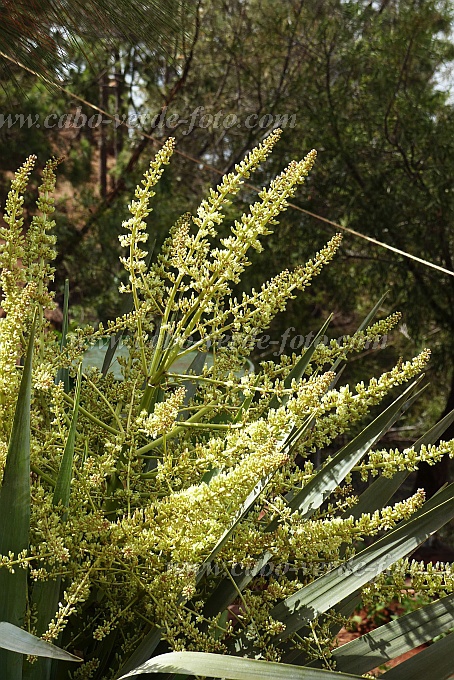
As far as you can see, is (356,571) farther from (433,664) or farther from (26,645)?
(26,645)

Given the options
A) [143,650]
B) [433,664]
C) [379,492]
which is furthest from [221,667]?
[379,492]

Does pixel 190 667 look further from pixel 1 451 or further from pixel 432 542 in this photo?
pixel 432 542

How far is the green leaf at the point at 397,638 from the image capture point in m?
0.78

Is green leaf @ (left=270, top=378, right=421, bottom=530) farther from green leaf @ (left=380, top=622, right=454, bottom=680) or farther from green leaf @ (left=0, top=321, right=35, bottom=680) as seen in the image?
green leaf @ (left=0, top=321, right=35, bottom=680)

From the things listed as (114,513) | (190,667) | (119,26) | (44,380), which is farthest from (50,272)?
(119,26)

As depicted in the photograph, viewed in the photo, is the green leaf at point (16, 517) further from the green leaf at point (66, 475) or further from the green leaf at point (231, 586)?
the green leaf at point (231, 586)

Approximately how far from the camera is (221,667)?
2.04 ft

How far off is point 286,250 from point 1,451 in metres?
4.79

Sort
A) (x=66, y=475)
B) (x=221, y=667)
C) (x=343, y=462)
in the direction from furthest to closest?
(x=343, y=462)
(x=66, y=475)
(x=221, y=667)

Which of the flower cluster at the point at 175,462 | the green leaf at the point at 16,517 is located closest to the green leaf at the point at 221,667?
the flower cluster at the point at 175,462

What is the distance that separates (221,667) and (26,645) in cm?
17

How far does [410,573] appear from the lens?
778mm

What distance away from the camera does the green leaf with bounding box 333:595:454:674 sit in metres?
0.78

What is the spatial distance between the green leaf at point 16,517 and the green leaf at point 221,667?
0.15 meters
